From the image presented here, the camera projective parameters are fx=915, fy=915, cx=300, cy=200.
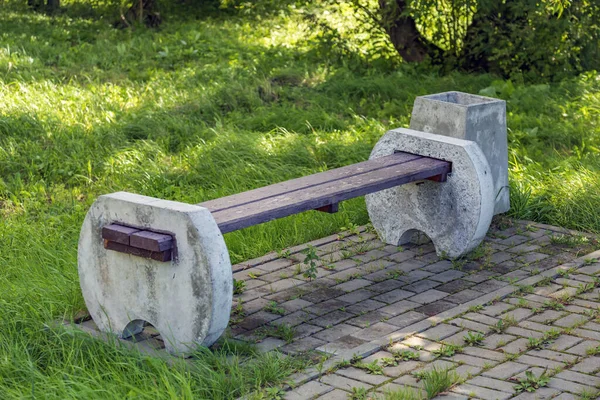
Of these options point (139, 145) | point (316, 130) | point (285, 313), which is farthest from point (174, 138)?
point (285, 313)

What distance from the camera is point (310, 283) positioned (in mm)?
5562

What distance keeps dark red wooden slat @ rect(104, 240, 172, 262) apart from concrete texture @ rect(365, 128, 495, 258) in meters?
2.20

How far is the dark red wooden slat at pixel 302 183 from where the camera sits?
4.87 m

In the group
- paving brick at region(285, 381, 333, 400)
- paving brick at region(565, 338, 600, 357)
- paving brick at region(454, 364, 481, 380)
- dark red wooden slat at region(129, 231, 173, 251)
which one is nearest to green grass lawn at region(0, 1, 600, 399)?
paving brick at region(285, 381, 333, 400)

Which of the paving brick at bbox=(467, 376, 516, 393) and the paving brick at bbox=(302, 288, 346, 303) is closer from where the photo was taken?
the paving brick at bbox=(467, 376, 516, 393)

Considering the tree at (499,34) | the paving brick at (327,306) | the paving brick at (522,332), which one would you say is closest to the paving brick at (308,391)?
the paving brick at (327,306)

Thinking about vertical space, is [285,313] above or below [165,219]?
below

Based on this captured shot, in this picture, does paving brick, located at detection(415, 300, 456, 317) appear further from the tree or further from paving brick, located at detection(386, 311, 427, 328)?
the tree

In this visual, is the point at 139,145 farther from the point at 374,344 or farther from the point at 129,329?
the point at 374,344

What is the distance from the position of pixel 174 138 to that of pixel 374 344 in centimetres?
444

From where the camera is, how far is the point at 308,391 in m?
4.09

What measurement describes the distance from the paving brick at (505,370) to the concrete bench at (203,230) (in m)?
1.29

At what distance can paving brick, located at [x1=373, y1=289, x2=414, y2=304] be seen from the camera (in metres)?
5.30

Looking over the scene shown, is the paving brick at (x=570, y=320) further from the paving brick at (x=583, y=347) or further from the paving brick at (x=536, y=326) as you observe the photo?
the paving brick at (x=583, y=347)
